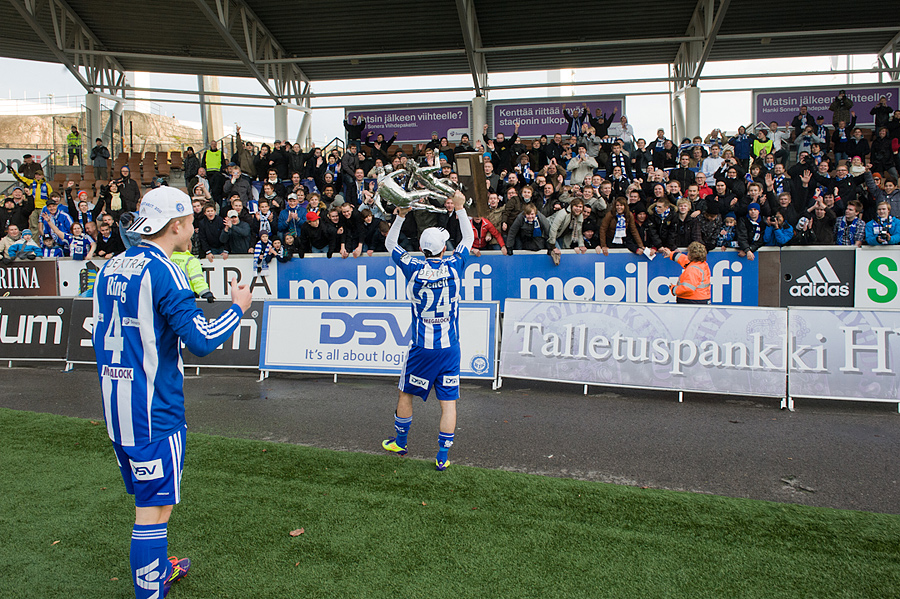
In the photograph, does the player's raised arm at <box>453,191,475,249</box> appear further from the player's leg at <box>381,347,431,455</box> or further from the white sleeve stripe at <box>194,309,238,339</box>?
the white sleeve stripe at <box>194,309,238,339</box>

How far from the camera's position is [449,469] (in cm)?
542

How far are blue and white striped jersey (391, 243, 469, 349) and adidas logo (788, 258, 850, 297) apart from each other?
700 cm

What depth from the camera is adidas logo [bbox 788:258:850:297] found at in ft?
32.2

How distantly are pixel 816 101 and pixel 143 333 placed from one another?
22.0 metres

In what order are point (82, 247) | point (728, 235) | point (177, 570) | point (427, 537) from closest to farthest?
1. point (177, 570)
2. point (427, 537)
3. point (728, 235)
4. point (82, 247)

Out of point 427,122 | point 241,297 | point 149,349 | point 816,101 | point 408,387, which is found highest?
point 816,101

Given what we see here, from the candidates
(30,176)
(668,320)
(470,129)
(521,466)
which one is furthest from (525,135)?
(521,466)

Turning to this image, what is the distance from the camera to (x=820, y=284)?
986cm

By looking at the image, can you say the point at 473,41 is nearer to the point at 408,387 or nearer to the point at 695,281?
the point at 695,281

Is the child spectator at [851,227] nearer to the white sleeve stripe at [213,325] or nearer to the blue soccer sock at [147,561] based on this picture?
the white sleeve stripe at [213,325]

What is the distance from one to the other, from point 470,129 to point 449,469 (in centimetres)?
1748

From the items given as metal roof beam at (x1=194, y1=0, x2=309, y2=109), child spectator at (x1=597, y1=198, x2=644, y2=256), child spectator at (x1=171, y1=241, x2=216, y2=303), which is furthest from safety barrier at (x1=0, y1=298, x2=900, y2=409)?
metal roof beam at (x1=194, y1=0, x2=309, y2=109)

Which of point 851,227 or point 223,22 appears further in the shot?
point 223,22

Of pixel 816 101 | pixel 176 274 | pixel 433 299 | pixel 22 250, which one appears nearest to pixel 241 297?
pixel 176 274
